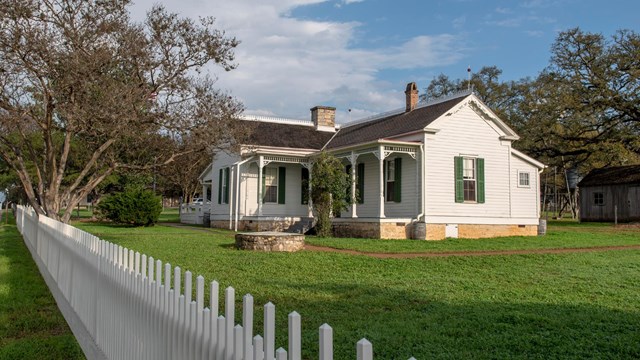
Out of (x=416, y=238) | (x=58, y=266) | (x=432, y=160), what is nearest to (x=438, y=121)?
(x=432, y=160)

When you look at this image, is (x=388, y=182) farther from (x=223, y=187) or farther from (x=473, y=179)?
(x=223, y=187)

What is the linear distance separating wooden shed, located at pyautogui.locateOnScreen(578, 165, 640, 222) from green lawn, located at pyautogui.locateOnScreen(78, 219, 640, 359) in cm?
2056

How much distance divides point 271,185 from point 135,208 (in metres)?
7.25

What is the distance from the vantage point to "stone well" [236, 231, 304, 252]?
1365 cm

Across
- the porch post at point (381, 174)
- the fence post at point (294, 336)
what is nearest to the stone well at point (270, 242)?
the porch post at point (381, 174)

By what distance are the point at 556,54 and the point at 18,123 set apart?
98.4 feet

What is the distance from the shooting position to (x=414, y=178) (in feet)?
64.2

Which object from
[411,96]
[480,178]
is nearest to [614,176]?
[480,178]

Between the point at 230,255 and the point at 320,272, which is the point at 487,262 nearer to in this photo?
the point at 320,272

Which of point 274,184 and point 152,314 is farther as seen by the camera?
point 274,184

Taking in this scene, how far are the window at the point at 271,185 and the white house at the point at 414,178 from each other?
1.8 inches

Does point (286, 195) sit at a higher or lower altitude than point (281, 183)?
lower

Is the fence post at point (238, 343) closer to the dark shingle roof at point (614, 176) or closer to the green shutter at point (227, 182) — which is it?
the green shutter at point (227, 182)

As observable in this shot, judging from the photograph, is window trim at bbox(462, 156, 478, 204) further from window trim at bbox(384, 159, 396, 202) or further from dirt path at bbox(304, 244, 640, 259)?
dirt path at bbox(304, 244, 640, 259)
